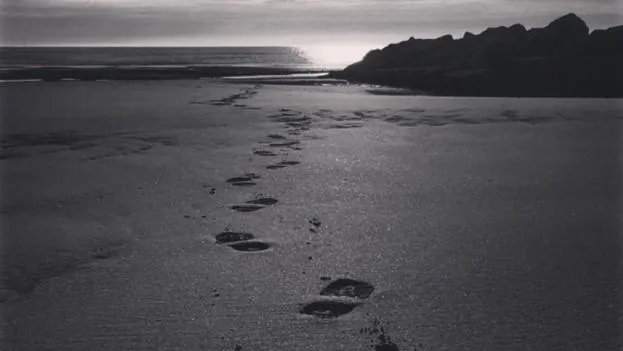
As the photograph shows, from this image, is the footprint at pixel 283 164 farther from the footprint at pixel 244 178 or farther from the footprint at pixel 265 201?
the footprint at pixel 265 201

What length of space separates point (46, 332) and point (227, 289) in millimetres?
1089

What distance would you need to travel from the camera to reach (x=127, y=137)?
1088 cm

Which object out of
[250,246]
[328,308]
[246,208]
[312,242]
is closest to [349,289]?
[328,308]

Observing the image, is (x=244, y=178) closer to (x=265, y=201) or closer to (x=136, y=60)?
(x=265, y=201)

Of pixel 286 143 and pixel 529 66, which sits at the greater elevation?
pixel 529 66

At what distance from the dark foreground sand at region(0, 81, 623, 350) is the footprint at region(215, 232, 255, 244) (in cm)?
2

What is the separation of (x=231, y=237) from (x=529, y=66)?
1955 cm

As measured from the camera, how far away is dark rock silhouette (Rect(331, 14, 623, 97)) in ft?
67.3

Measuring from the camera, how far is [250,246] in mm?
4863

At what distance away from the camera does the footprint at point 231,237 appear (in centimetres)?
500

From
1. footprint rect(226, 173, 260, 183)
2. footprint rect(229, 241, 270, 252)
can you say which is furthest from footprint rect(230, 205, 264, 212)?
footprint rect(226, 173, 260, 183)

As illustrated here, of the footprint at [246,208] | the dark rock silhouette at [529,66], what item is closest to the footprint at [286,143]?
the footprint at [246,208]

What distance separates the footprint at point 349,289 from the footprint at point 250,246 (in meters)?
0.92

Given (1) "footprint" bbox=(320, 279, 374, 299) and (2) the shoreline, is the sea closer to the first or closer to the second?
(2) the shoreline
